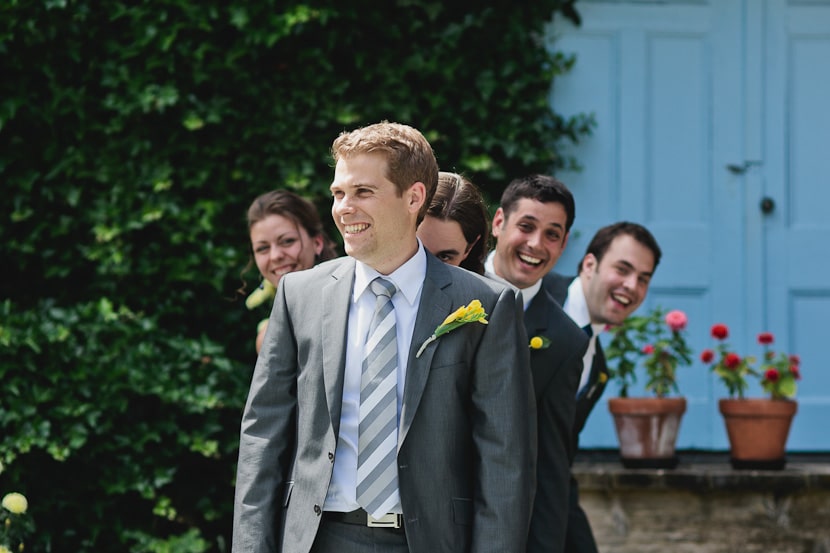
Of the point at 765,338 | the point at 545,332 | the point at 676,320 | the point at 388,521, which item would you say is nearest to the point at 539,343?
the point at 545,332

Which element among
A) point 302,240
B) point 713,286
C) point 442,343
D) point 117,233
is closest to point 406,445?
point 442,343

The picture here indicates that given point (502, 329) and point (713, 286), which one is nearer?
point (502, 329)

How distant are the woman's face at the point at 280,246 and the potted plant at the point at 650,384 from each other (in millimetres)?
1751

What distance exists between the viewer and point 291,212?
4.00 m

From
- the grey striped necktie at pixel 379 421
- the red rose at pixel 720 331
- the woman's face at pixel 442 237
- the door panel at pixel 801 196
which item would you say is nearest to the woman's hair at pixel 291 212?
the woman's face at pixel 442 237

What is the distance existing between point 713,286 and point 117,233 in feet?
9.33

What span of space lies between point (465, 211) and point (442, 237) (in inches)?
3.9

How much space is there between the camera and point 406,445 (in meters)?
2.48

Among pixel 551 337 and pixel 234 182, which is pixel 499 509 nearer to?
pixel 551 337

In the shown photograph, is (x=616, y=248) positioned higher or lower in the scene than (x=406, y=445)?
higher

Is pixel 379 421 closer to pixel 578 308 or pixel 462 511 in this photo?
pixel 462 511

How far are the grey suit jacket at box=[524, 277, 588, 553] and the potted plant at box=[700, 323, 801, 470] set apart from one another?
6.55 ft

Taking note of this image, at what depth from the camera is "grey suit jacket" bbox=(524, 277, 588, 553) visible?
3.05m

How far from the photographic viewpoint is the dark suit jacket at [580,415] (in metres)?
3.58
